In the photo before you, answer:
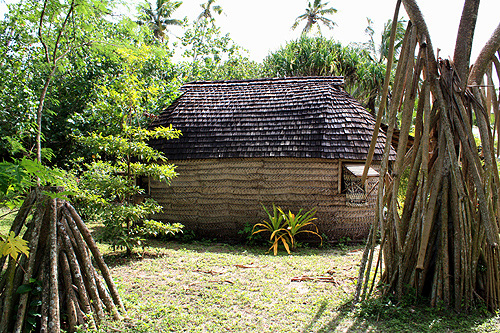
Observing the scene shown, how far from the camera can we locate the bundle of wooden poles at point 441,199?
165 inches

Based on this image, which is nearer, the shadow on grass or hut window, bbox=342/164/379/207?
the shadow on grass

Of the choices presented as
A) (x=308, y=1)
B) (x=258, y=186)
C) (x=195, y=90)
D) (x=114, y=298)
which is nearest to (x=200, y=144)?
(x=258, y=186)

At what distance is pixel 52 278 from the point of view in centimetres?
360

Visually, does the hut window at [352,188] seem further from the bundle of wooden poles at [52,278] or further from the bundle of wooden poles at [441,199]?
the bundle of wooden poles at [52,278]

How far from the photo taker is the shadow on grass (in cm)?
392

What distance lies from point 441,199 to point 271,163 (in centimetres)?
522

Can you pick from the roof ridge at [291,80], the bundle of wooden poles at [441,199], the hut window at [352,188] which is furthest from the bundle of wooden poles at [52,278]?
the roof ridge at [291,80]

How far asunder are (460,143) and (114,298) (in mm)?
4745

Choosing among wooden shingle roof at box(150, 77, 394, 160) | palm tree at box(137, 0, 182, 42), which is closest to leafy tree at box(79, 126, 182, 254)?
wooden shingle roof at box(150, 77, 394, 160)

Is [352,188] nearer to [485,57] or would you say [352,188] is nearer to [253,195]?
[253,195]

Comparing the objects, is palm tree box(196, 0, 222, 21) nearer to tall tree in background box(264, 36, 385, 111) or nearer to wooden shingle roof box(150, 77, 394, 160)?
tall tree in background box(264, 36, 385, 111)

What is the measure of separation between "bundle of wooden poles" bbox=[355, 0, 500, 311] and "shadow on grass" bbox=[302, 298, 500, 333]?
0.15 metres

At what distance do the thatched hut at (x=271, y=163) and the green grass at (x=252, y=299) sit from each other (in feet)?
5.52

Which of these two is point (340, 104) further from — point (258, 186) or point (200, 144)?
point (200, 144)
